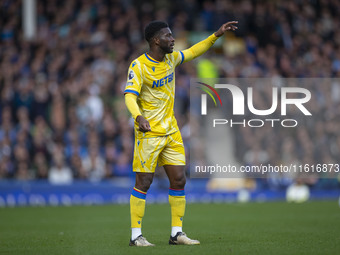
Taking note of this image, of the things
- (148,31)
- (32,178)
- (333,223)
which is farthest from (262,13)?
(148,31)

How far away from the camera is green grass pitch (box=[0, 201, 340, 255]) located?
26.2ft

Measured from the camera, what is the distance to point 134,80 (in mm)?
8195

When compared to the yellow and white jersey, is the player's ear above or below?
→ above

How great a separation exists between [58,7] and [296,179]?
35.2ft

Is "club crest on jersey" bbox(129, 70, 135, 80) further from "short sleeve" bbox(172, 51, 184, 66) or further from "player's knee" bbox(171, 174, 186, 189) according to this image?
"player's knee" bbox(171, 174, 186, 189)

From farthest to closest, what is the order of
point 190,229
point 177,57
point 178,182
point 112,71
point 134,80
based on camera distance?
point 112,71, point 190,229, point 177,57, point 178,182, point 134,80

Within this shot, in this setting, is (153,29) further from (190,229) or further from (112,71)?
(112,71)

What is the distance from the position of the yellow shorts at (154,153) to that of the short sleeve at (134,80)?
2.17 ft

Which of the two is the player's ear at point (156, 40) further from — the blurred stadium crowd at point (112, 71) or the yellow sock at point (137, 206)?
the blurred stadium crowd at point (112, 71)

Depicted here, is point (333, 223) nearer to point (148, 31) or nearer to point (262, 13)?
point (148, 31)

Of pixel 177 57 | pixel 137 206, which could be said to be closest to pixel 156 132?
pixel 137 206

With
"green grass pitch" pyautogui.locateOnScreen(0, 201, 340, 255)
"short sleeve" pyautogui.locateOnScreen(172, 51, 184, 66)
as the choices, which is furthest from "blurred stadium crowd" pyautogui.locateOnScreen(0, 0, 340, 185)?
"short sleeve" pyautogui.locateOnScreen(172, 51, 184, 66)

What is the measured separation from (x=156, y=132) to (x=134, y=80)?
28.2 inches

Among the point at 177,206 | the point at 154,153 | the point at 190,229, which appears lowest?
the point at 190,229
